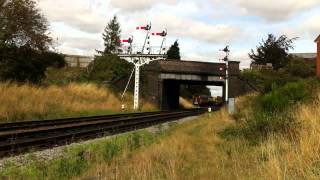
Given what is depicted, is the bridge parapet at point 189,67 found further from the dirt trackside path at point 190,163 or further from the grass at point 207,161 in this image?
the dirt trackside path at point 190,163

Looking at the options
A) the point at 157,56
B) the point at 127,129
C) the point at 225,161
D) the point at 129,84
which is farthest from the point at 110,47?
the point at 225,161

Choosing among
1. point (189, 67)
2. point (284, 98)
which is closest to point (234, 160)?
point (284, 98)

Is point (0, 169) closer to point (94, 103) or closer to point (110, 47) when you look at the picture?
point (94, 103)

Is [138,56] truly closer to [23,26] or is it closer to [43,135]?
[23,26]

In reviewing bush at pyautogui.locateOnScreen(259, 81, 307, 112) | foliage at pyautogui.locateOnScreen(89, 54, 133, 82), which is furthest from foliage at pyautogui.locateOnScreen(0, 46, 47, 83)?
bush at pyautogui.locateOnScreen(259, 81, 307, 112)

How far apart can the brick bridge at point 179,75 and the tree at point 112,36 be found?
32.9 m

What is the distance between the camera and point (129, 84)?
208 feet

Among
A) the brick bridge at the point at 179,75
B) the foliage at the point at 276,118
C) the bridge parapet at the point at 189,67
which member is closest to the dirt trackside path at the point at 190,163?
the foliage at the point at 276,118

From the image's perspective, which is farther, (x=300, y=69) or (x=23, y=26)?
(x=300, y=69)

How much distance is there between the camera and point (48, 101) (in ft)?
118

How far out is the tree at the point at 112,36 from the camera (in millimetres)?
100125

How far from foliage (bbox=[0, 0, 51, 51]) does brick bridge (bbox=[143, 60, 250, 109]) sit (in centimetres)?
1882

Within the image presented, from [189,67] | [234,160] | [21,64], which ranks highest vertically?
[21,64]

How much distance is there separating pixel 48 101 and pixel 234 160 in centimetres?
2737
